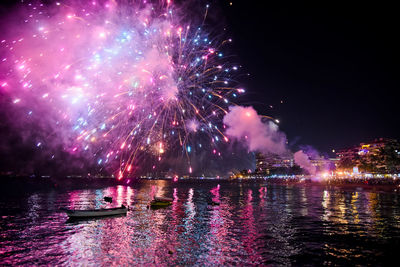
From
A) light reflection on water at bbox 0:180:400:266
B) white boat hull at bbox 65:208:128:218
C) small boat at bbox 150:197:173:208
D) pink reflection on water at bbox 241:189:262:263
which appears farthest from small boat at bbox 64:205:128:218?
Answer: pink reflection on water at bbox 241:189:262:263

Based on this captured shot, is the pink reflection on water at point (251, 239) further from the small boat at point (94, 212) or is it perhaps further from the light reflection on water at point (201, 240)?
the small boat at point (94, 212)

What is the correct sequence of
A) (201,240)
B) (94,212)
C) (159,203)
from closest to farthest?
1. (201,240)
2. (94,212)
3. (159,203)

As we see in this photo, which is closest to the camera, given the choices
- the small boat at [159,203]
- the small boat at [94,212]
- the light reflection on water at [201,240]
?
the light reflection on water at [201,240]

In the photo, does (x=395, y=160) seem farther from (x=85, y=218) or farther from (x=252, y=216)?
(x=85, y=218)

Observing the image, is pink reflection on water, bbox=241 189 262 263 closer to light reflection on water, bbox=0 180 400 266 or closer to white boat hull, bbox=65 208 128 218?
light reflection on water, bbox=0 180 400 266

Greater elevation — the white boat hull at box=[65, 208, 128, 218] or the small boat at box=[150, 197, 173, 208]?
the white boat hull at box=[65, 208, 128, 218]

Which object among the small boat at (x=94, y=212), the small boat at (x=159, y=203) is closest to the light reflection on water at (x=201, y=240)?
Answer: the small boat at (x=94, y=212)

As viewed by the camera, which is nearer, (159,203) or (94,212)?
(94,212)

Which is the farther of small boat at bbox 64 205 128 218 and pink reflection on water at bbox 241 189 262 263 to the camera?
small boat at bbox 64 205 128 218

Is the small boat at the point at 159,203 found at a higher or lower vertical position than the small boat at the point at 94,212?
lower

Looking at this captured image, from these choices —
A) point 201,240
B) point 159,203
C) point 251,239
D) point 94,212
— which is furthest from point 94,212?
point 251,239

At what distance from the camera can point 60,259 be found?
18.0m

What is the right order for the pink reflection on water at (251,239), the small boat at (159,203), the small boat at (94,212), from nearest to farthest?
the pink reflection on water at (251,239), the small boat at (94,212), the small boat at (159,203)

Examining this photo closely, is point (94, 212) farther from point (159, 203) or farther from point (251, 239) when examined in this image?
point (251, 239)
